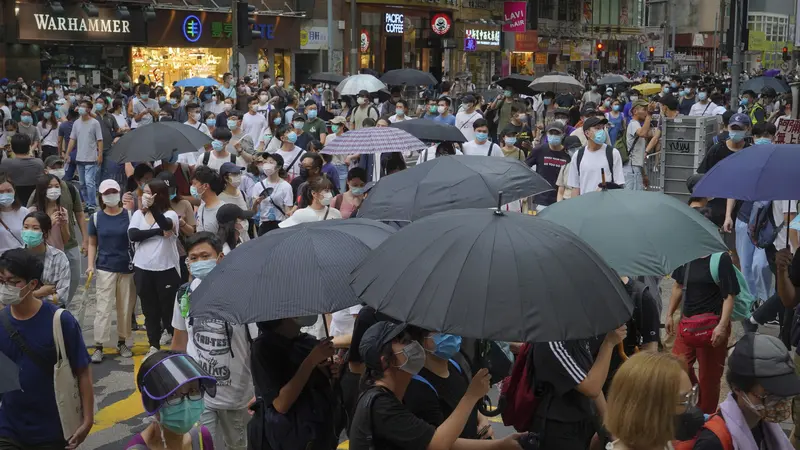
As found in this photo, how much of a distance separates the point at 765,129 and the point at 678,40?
290 ft

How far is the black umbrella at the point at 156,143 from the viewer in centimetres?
1089

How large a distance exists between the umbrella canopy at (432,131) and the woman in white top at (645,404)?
30.3 feet

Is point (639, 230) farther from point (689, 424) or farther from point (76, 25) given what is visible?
point (76, 25)

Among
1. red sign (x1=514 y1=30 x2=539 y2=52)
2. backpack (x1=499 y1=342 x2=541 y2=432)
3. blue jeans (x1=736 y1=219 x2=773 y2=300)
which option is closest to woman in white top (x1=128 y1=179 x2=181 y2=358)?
backpack (x1=499 y1=342 x2=541 y2=432)

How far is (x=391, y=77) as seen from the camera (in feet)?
92.9

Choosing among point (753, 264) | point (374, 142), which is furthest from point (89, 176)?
point (753, 264)

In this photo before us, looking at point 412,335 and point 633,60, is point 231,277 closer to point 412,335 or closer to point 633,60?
point 412,335

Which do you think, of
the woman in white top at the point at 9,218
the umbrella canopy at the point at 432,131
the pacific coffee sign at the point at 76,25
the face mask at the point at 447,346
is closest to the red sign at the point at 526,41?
the pacific coffee sign at the point at 76,25

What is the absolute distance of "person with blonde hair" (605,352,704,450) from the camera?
12.0 feet

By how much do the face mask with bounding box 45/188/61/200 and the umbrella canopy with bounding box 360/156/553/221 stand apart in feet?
11.0

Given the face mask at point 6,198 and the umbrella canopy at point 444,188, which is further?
the face mask at point 6,198

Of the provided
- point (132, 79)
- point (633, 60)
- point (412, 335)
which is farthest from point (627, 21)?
point (412, 335)

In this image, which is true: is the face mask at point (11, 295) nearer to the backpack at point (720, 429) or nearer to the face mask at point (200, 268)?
the face mask at point (200, 268)

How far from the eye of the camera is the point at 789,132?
13211 mm
